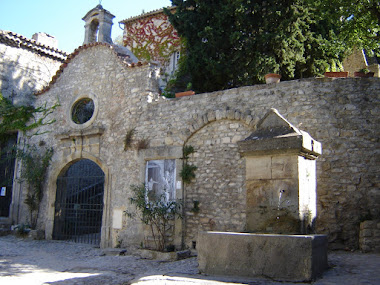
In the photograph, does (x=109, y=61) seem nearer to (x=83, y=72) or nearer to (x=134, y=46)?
(x=83, y=72)

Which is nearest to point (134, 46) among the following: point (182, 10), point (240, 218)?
point (182, 10)

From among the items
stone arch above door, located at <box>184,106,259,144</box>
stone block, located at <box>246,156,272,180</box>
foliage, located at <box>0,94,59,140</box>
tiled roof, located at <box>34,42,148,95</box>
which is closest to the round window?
foliage, located at <box>0,94,59,140</box>

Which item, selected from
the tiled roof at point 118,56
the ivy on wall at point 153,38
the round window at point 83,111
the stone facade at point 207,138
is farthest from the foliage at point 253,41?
the round window at point 83,111

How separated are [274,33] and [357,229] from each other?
682 cm

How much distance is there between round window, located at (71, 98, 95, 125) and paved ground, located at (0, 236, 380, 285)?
145 inches

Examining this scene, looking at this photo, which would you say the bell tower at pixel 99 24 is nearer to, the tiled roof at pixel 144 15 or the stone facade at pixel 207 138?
the stone facade at pixel 207 138

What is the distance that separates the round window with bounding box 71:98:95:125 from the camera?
11.4 meters

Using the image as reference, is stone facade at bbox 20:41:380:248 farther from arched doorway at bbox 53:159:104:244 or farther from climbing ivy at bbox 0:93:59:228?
climbing ivy at bbox 0:93:59:228

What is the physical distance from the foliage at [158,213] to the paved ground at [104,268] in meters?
0.71

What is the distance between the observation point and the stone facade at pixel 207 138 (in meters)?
7.38

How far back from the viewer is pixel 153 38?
1702cm

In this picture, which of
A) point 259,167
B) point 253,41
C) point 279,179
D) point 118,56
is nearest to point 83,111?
point 118,56

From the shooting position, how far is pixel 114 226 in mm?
9711

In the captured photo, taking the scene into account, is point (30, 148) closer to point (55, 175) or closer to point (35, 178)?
point (35, 178)
